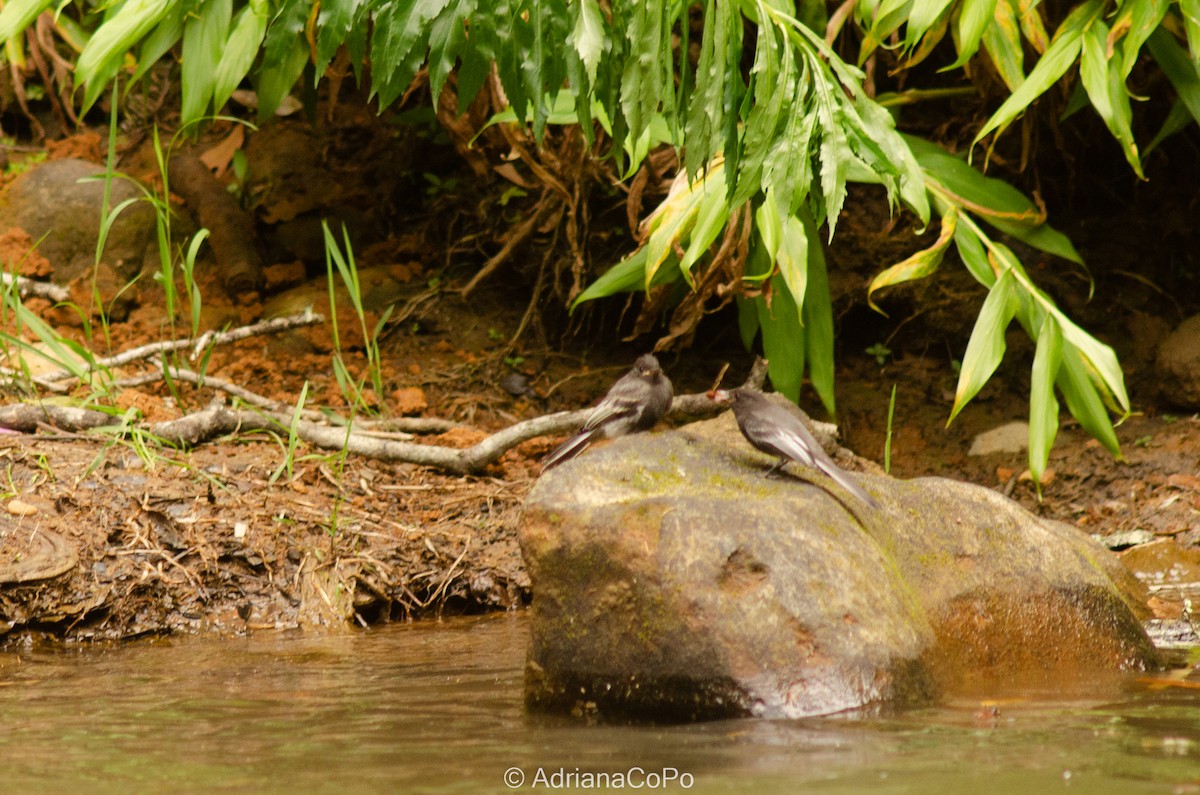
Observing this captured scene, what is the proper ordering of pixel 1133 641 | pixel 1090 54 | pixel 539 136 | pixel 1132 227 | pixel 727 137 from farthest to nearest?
pixel 1132 227 < pixel 1090 54 < pixel 1133 641 < pixel 727 137 < pixel 539 136

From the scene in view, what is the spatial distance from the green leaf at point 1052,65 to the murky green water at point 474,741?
7.86 feet

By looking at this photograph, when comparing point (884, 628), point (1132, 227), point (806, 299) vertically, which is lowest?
point (884, 628)

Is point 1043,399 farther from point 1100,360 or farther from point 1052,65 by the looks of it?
point 1052,65

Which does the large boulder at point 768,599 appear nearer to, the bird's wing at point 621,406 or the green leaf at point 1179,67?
the bird's wing at point 621,406

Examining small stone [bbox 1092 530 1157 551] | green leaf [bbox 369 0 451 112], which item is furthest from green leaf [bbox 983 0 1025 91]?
green leaf [bbox 369 0 451 112]

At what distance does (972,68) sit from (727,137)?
308 cm

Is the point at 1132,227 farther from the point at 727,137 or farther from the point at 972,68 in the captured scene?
the point at 727,137

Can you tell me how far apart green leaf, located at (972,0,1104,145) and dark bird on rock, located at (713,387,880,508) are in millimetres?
1807

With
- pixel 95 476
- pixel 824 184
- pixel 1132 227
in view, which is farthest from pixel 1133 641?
pixel 1132 227

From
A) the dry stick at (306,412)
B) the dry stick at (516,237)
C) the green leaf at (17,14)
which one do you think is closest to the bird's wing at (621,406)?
the dry stick at (306,412)

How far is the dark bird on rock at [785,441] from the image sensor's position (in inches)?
123

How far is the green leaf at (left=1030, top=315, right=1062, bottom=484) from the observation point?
4438mm

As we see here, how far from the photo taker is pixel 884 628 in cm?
273

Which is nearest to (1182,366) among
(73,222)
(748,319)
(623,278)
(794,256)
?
(748,319)
